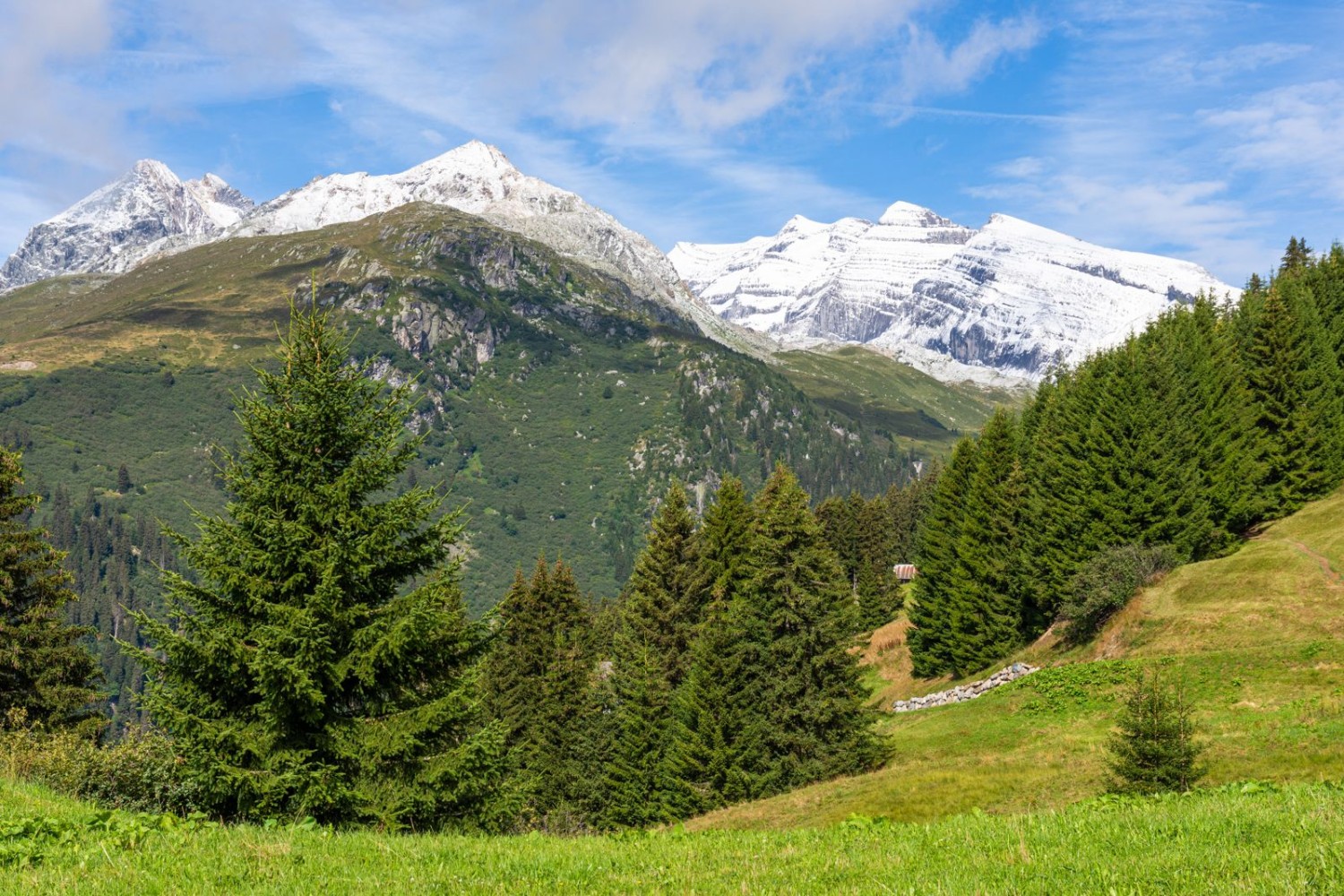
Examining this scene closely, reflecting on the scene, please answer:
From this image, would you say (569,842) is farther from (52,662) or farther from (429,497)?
(52,662)

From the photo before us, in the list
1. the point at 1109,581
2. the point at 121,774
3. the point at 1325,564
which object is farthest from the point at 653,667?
the point at 1325,564

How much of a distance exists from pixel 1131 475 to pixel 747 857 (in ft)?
174

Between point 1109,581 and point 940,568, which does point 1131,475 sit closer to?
point 1109,581

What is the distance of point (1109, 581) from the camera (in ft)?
172

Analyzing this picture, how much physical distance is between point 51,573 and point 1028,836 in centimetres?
4036

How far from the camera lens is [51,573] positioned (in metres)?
38.0

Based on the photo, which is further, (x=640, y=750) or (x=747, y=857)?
(x=640, y=750)

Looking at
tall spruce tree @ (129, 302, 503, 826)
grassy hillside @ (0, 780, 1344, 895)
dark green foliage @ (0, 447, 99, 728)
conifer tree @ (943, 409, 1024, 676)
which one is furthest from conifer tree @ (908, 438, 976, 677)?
grassy hillside @ (0, 780, 1344, 895)

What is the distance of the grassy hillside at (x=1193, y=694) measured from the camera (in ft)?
102

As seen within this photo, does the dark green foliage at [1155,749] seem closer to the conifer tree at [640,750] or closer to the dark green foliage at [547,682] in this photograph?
the conifer tree at [640,750]

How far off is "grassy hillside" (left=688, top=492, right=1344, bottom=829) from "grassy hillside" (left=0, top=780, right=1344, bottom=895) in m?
18.0

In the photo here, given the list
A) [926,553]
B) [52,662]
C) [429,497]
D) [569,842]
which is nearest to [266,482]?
[429,497]

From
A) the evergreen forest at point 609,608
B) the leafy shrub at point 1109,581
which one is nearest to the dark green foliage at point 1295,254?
the evergreen forest at point 609,608

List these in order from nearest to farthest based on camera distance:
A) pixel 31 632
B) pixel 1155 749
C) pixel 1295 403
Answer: pixel 1155 749
pixel 31 632
pixel 1295 403
